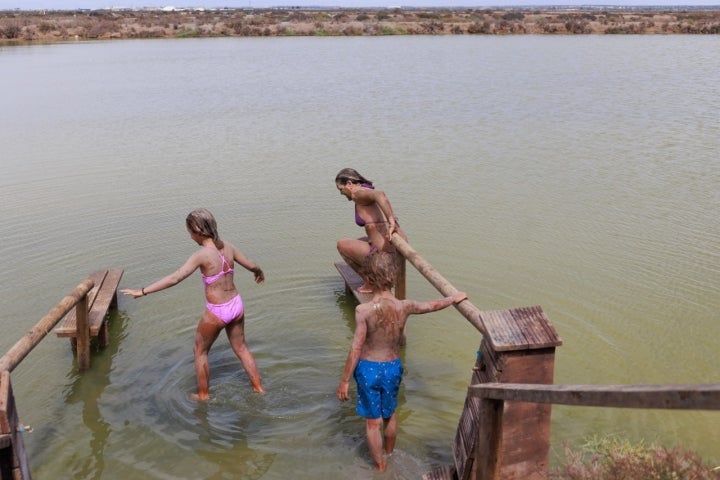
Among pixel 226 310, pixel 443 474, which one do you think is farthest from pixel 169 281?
pixel 443 474

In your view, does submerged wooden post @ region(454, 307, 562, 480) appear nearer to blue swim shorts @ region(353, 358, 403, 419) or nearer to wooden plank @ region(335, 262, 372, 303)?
blue swim shorts @ region(353, 358, 403, 419)

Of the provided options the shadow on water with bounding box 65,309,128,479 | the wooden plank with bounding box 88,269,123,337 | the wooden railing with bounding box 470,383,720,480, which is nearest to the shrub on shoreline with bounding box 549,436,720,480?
the wooden railing with bounding box 470,383,720,480

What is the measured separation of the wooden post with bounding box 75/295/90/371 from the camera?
682cm

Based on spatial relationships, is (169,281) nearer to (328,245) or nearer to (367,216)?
(367,216)

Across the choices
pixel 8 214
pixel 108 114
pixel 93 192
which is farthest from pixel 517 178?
pixel 108 114

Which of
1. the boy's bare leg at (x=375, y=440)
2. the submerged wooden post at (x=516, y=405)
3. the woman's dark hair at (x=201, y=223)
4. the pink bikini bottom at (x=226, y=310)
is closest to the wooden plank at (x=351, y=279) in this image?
the pink bikini bottom at (x=226, y=310)

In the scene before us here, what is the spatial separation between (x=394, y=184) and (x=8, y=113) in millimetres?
13864

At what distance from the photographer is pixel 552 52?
131 ft

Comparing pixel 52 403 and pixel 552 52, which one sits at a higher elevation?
pixel 552 52

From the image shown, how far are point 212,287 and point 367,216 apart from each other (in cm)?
199

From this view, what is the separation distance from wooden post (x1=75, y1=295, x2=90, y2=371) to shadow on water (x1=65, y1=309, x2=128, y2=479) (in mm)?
125

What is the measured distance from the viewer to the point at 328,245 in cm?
1070

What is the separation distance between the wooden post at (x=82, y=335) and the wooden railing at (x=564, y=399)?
4184 millimetres

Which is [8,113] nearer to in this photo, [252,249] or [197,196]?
[197,196]
